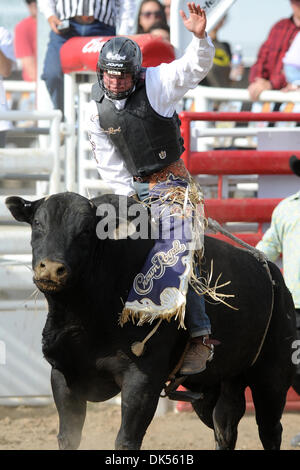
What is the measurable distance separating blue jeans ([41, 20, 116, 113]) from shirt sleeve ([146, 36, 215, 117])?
3223 millimetres

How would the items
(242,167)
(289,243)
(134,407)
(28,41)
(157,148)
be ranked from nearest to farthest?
1. (134,407)
2. (157,148)
3. (289,243)
4. (242,167)
5. (28,41)

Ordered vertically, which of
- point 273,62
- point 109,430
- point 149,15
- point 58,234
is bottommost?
point 109,430

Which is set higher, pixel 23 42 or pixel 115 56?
pixel 115 56

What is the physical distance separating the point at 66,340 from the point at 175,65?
4.86 ft

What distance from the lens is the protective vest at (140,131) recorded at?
468 cm

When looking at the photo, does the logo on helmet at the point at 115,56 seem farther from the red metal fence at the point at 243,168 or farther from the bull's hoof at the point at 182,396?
the red metal fence at the point at 243,168

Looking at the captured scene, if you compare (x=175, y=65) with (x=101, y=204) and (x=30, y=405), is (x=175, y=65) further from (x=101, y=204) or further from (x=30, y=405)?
(x=30, y=405)

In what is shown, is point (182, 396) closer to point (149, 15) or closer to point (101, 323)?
point (101, 323)

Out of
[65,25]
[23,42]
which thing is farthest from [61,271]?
[23,42]

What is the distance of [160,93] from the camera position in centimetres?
468

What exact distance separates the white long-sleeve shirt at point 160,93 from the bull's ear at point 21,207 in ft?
2.39

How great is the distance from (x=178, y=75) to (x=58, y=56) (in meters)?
3.42

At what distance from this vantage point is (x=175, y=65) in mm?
4645
